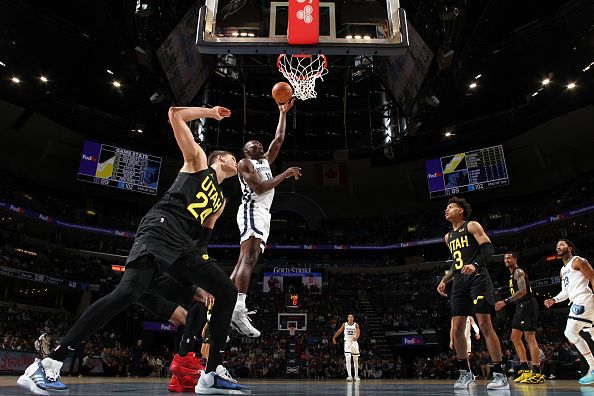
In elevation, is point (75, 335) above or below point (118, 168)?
below

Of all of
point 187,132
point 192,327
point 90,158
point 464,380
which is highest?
point 90,158

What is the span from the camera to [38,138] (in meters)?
27.1

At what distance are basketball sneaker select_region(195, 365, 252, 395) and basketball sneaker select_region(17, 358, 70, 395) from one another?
36.8 inches

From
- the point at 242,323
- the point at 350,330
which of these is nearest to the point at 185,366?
the point at 242,323

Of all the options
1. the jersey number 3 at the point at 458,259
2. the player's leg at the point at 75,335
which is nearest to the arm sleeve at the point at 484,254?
the jersey number 3 at the point at 458,259

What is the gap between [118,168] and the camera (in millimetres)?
26031

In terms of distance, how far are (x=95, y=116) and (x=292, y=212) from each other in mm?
15851

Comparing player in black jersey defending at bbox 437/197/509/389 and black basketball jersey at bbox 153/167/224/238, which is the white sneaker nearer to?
black basketball jersey at bbox 153/167/224/238

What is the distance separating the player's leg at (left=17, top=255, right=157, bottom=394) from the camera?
9.59 feet

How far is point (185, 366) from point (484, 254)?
368 centimetres

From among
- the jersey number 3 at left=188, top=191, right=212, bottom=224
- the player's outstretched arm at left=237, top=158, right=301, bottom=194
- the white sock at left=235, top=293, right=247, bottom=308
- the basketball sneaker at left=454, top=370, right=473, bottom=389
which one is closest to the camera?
the jersey number 3 at left=188, top=191, right=212, bottom=224

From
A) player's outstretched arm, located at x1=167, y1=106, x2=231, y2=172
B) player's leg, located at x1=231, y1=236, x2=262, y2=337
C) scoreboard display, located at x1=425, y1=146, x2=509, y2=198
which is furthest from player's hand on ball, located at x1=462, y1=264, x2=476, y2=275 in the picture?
scoreboard display, located at x1=425, y1=146, x2=509, y2=198

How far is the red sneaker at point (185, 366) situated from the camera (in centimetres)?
420

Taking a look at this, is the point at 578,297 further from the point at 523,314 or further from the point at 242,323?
the point at 242,323
